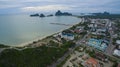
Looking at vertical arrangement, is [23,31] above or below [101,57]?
below

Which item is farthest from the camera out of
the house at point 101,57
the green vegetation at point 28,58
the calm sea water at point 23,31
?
the calm sea water at point 23,31

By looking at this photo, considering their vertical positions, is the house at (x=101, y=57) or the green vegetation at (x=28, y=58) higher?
the green vegetation at (x=28, y=58)

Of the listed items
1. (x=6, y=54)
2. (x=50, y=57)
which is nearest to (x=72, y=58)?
(x=50, y=57)

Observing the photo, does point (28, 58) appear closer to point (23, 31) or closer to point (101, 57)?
point (101, 57)

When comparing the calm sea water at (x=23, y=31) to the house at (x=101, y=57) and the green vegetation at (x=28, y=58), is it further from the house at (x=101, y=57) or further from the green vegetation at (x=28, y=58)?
the house at (x=101, y=57)

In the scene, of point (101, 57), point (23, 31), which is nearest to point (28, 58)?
point (101, 57)

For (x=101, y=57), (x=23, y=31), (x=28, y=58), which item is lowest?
(x=23, y=31)

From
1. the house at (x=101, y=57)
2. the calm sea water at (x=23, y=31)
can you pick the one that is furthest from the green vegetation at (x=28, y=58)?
the calm sea water at (x=23, y=31)

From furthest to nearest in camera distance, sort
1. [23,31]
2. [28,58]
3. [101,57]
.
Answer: [23,31]
[101,57]
[28,58]

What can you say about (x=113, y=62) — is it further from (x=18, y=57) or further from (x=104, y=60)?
(x=18, y=57)
